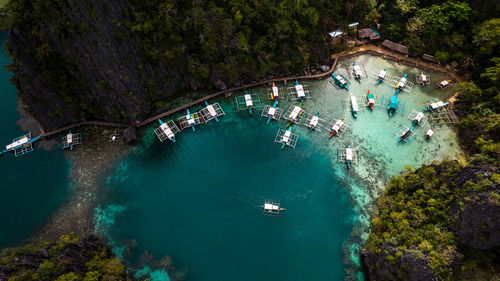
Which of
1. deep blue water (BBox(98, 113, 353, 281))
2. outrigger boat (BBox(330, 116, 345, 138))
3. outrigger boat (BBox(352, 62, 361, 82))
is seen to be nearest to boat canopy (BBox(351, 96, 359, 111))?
outrigger boat (BBox(330, 116, 345, 138))

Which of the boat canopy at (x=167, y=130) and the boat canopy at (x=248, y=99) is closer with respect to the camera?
the boat canopy at (x=167, y=130)

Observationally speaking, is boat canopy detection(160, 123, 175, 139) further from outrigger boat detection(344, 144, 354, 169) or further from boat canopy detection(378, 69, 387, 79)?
boat canopy detection(378, 69, 387, 79)

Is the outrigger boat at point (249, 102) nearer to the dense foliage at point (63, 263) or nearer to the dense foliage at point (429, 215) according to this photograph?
the dense foliage at point (429, 215)

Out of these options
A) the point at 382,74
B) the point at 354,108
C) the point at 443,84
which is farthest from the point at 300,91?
the point at 443,84

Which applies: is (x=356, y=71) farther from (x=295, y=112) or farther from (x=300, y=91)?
(x=295, y=112)

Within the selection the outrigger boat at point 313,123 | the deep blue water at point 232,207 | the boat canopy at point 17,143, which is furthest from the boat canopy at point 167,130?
the outrigger boat at point 313,123
